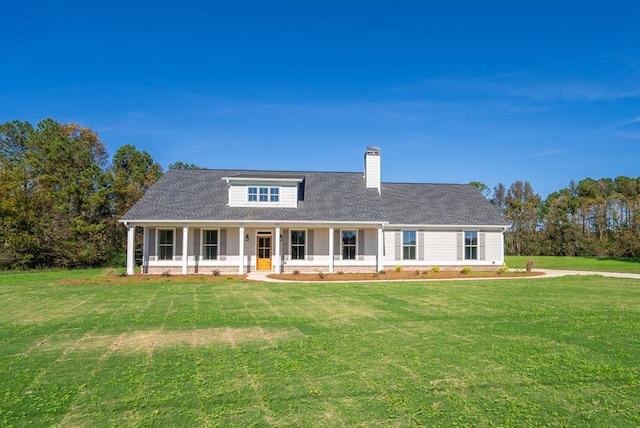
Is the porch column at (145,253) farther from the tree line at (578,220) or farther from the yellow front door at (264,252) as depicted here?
the tree line at (578,220)

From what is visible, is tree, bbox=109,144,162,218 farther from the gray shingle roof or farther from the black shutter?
the black shutter

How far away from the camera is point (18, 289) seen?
13852 millimetres

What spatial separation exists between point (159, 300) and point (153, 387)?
730 cm

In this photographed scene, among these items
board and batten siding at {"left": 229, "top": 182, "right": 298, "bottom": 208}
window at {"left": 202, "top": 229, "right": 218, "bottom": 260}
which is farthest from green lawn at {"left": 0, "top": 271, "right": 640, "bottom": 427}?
board and batten siding at {"left": 229, "top": 182, "right": 298, "bottom": 208}

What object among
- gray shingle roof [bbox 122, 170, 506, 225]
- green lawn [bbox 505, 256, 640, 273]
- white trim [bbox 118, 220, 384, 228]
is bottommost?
green lawn [bbox 505, 256, 640, 273]

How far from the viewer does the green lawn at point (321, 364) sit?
3.78 metres

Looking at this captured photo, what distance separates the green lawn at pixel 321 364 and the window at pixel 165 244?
33.4ft

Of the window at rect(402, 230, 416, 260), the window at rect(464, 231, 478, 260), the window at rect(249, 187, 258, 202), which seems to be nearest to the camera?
the window at rect(249, 187, 258, 202)

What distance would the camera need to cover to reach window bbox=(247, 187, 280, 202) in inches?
840

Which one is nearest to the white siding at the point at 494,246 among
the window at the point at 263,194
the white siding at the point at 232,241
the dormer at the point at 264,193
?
the dormer at the point at 264,193

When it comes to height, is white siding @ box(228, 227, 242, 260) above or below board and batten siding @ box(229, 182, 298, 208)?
below

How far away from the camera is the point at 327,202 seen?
72.6 feet

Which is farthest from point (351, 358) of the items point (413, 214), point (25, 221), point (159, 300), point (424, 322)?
point (25, 221)

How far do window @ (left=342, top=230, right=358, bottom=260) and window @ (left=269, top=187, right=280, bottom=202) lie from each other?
375cm
